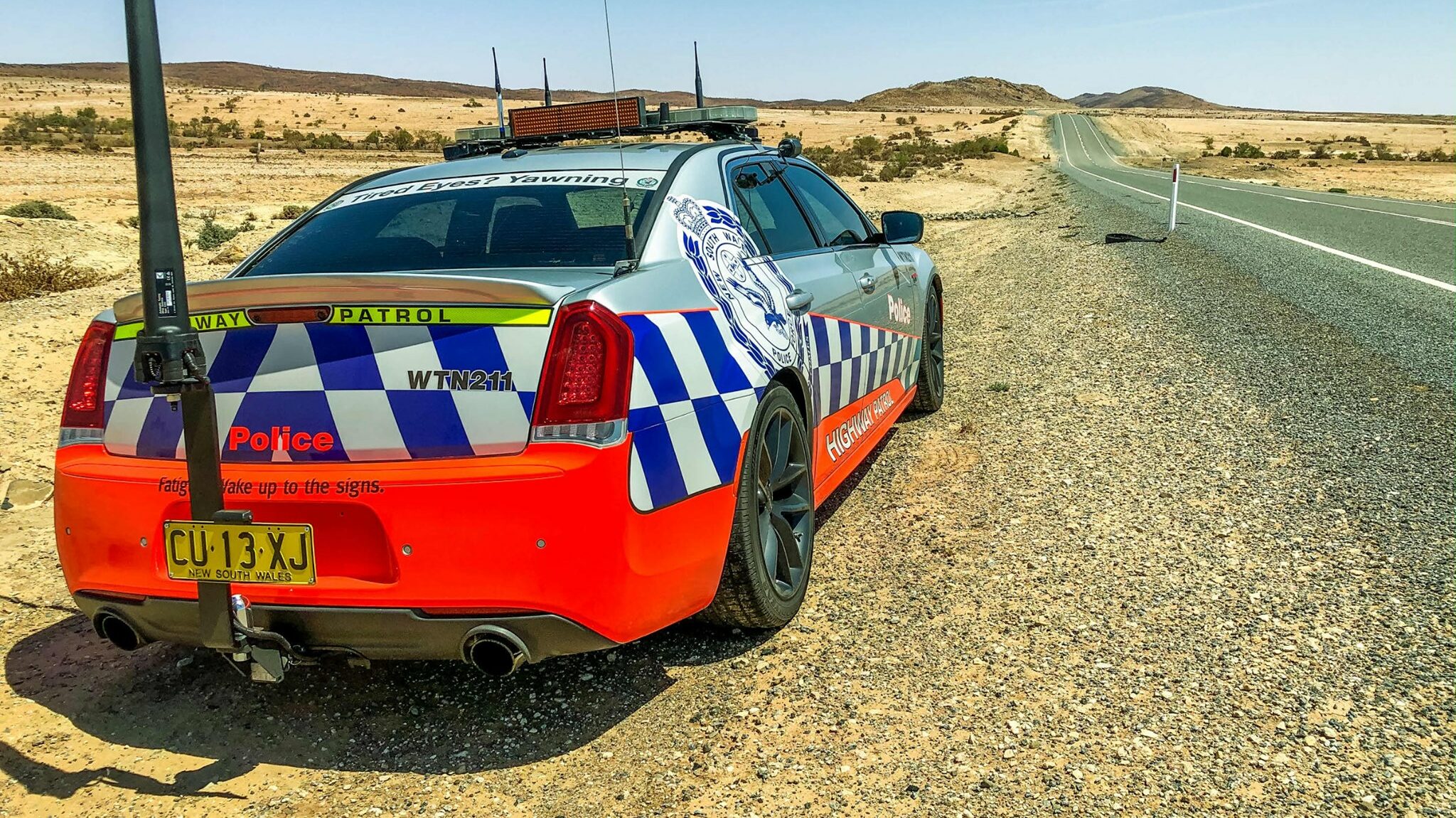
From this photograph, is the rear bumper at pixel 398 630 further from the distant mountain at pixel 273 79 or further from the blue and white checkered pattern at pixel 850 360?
the distant mountain at pixel 273 79

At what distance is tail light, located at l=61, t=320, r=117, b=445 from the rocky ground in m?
0.90

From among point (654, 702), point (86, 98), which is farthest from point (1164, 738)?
point (86, 98)

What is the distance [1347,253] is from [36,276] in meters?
13.9

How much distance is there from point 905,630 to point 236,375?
2.16 m

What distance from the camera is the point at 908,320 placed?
536 cm

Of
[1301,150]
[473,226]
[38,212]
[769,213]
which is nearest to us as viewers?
[473,226]

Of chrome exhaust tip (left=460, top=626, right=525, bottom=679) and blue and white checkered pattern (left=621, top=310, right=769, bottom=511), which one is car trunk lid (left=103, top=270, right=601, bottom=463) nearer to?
blue and white checkered pattern (left=621, top=310, right=769, bottom=511)

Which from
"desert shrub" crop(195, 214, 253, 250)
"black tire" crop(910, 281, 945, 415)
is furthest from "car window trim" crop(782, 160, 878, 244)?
"desert shrub" crop(195, 214, 253, 250)

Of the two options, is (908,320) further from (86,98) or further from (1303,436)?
(86,98)

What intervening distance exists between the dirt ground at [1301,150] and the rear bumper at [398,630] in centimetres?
2971

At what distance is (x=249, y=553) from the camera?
258 centimetres

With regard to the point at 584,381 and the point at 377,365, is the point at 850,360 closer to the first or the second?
the point at 584,381

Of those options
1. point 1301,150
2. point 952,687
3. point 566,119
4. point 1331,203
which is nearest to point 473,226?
point 566,119

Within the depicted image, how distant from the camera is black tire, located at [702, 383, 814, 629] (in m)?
3.12
